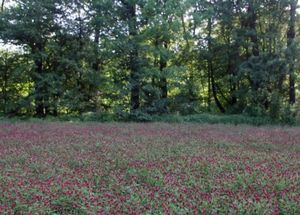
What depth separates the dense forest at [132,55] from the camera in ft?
65.3

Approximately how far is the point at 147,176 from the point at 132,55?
1515 centimetres

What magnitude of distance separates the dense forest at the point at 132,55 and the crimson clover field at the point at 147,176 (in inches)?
393

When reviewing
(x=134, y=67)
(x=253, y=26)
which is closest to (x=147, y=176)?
(x=134, y=67)

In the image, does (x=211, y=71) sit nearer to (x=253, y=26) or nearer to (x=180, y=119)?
(x=253, y=26)

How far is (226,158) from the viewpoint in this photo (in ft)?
25.5

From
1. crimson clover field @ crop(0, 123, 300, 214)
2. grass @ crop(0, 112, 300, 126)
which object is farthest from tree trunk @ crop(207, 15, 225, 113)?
crimson clover field @ crop(0, 123, 300, 214)

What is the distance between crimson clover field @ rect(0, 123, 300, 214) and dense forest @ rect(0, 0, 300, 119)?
9974mm

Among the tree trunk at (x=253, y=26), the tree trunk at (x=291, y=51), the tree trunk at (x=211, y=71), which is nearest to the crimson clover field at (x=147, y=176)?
the tree trunk at (x=291, y=51)

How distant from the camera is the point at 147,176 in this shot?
6.13 meters

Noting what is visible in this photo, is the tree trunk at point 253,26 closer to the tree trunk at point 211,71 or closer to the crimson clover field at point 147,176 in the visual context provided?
the tree trunk at point 211,71

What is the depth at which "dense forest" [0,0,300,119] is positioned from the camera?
19.9 metres

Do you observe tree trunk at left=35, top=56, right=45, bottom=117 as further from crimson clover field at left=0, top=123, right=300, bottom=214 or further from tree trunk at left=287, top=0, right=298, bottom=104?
tree trunk at left=287, top=0, right=298, bottom=104

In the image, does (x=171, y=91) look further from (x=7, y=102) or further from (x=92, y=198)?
(x=92, y=198)

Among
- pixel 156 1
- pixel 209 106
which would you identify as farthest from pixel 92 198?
pixel 209 106
